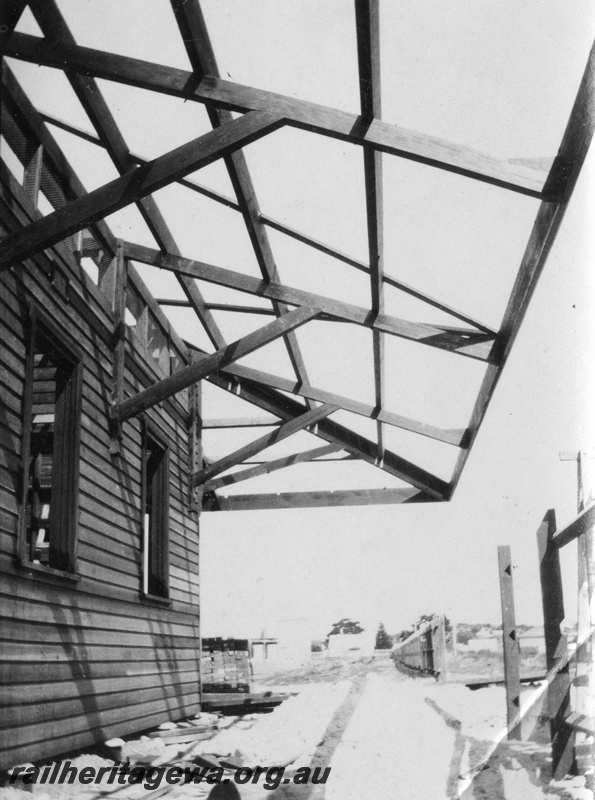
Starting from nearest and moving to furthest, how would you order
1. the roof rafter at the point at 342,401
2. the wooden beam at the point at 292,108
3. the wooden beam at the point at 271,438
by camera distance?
the wooden beam at the point at 292,108 < the roof rafter at the point at 342,401 < the wooden beam at the point at 271,438

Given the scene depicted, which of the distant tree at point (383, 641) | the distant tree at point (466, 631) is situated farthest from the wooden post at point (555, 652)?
the distant tree at point (466, 631)

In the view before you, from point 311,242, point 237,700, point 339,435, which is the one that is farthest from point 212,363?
point 237,700

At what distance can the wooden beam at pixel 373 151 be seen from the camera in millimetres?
3492

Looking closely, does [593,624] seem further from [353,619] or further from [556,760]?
[353,619]

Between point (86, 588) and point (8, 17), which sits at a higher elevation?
point (8, 17)

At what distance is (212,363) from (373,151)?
3.20m

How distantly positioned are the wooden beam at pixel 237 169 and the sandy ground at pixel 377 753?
12.7ft

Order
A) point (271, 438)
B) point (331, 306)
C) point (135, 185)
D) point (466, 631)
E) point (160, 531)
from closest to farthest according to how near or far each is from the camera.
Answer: point (135, 185) → point (331, 306) → point (160, 531) → point (271, 438) → point (466, 631)

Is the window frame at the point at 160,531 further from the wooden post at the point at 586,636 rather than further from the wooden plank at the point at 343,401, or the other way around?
Answer: the wooden post at the point at 586,636

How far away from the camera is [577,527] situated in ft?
14.7

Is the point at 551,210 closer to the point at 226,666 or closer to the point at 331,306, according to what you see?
the point at 331,306

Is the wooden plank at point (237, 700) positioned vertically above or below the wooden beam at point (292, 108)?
below

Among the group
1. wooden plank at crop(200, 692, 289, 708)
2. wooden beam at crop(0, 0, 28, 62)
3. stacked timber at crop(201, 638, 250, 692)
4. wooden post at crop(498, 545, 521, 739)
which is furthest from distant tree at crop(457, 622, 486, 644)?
wooden beam at crop(0, 0, 28, 62)

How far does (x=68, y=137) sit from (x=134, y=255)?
166cm
